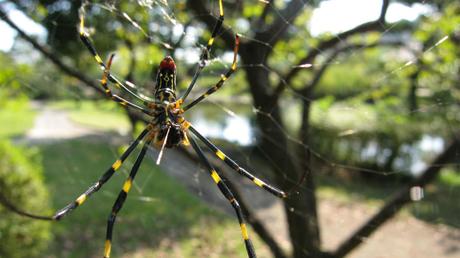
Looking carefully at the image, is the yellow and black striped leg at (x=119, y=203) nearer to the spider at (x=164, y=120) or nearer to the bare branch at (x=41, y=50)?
the spider at (x=164, y=120)

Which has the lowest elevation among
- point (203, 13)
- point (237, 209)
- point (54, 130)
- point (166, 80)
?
point (237, 209)

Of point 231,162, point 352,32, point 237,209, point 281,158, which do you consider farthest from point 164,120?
point 352,32

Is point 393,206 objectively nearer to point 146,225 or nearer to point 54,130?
point 146,225

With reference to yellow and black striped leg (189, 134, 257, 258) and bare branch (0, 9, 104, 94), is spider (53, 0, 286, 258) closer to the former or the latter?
yellow and black striped leg (189, 134, 257, 258)

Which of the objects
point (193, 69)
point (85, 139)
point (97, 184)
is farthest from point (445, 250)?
point (85, 139)

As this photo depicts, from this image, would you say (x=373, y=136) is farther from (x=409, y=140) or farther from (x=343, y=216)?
(x=343, y=216)

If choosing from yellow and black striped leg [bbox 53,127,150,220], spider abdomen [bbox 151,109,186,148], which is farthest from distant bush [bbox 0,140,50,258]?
spider abdomen [bbox 151,109,186,148]
